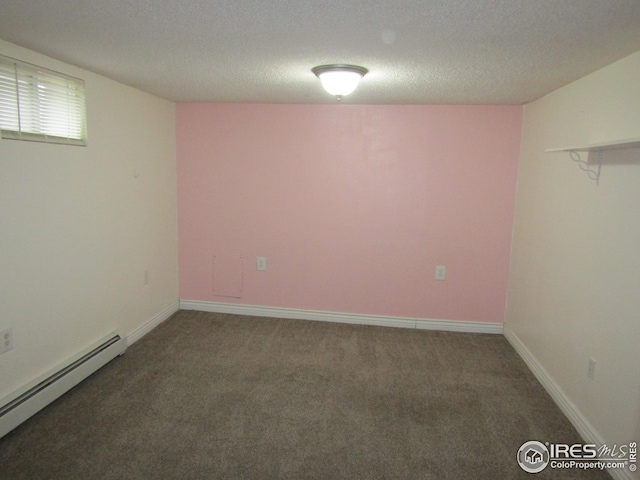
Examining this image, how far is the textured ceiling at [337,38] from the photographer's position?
161 cm

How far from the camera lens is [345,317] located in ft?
13.8

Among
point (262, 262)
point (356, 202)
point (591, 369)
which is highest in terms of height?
point (356, 202)

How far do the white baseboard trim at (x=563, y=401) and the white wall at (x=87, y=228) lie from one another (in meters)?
3.11

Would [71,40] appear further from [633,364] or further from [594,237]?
[633,364]

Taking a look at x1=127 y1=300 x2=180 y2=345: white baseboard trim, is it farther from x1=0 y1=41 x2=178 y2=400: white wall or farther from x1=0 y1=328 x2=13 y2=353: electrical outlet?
x1=0 y1=328 x2=13 y2=353: electrical outlet

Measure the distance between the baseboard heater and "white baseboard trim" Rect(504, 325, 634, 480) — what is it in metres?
2.97

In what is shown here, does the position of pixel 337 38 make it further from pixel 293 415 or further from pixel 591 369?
pixel 591 369

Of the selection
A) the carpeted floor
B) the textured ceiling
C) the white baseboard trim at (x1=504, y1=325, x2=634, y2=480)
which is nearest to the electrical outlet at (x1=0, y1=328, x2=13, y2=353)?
the carpeted floor

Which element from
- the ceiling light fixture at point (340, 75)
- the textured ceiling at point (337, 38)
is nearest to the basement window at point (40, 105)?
the textured ceiling at point (337, 38)

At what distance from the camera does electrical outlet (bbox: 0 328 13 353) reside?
7.66 feet

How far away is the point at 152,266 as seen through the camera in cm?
388

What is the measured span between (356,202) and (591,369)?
229 centimetres

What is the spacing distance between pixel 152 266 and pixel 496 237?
3.17 meters

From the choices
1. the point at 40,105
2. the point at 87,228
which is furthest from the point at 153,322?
the point at 40,105
